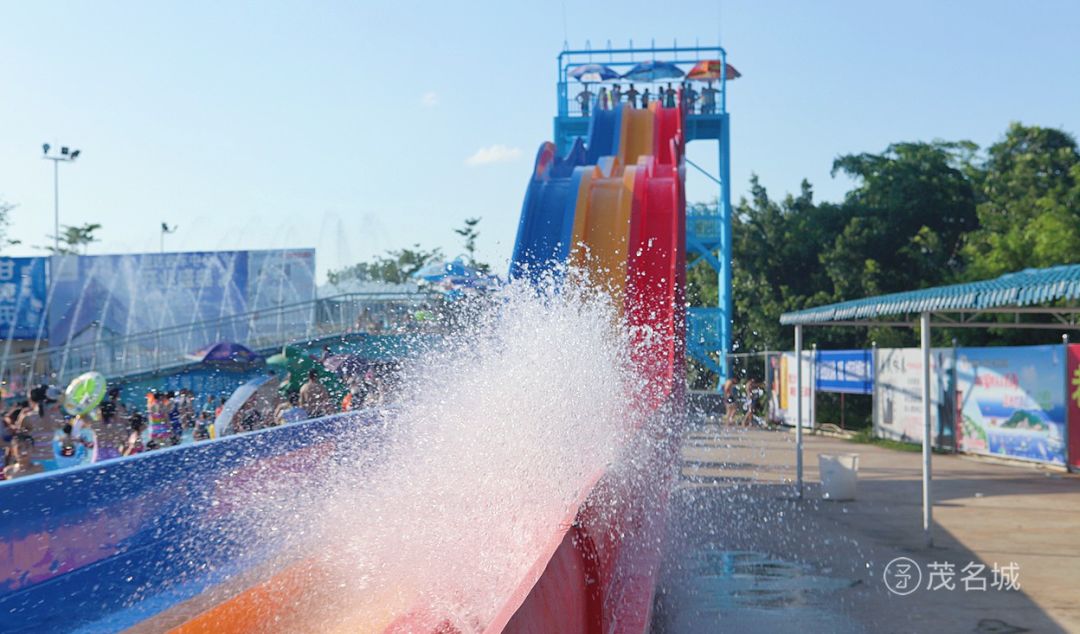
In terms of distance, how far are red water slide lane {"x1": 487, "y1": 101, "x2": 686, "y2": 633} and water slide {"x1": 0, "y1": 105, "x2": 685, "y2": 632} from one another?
15 mm

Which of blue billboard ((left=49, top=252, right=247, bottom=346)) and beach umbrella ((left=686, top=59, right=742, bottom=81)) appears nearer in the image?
beach umbrella ((left=686, top=59, right=742, bottom=81))

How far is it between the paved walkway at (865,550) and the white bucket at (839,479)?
0.17 meters

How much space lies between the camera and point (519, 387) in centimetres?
669

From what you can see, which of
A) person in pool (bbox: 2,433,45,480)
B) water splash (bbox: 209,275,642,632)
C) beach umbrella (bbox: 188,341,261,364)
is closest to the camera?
water splash (bbox: 209,275,642,632)

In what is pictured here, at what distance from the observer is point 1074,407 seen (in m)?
14.1

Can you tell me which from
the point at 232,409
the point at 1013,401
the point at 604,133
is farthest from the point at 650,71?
the point at 232,409

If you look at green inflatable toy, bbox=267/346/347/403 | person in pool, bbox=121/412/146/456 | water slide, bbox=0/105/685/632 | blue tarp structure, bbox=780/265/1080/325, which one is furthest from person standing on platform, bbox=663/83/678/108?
person in pool, bbox=121/412/146/456

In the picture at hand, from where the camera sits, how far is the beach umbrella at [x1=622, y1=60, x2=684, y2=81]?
27578 millimetres

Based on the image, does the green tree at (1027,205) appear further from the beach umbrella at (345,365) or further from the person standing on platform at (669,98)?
the beach umbrella at (345,365)

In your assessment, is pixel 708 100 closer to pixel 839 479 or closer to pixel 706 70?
pixel 706 70

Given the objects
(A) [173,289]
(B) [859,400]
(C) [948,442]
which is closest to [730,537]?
(C) [948,442]

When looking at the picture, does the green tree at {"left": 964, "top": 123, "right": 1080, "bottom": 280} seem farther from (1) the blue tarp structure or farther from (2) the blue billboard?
(2) the blue billboard

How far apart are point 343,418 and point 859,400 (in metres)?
18.3

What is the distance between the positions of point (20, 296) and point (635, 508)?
122 ft
